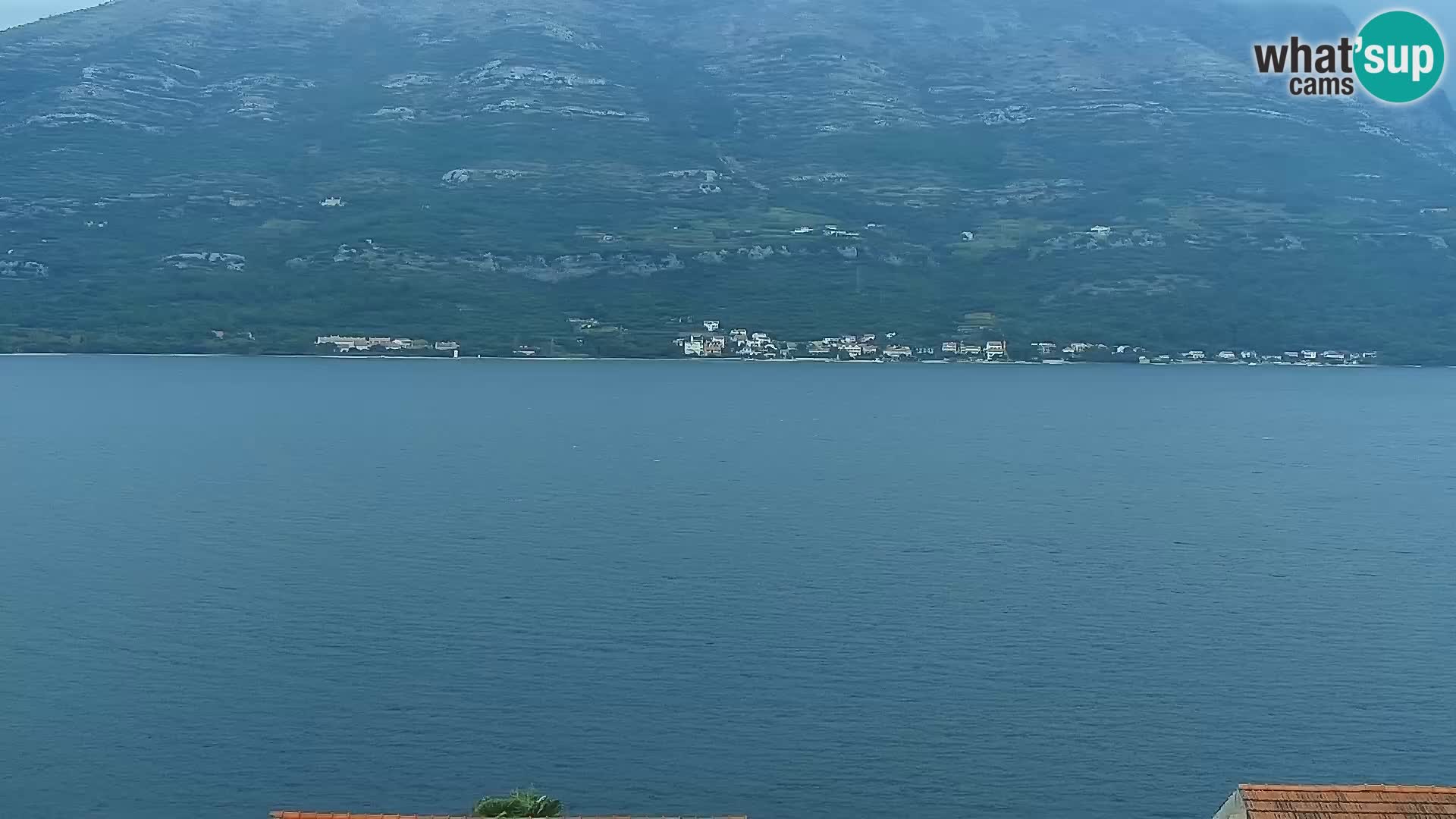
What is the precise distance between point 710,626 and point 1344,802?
1460 inches

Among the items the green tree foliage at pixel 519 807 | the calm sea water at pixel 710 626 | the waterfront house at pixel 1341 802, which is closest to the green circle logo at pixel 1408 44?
the calm sea water at pixel 710 626

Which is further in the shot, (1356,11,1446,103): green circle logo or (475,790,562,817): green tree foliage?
(1356,11,1446,103): green circle logo

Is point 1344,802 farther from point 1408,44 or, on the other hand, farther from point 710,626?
point 1408,44

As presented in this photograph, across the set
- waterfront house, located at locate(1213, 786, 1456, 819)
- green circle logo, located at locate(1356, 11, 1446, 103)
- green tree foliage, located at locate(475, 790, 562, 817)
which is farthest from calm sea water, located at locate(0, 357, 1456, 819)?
green circle logo, located at locate(1356, 11, 1446, 103)

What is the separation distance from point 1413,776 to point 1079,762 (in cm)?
977

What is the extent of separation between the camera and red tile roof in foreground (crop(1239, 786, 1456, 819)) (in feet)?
82.4

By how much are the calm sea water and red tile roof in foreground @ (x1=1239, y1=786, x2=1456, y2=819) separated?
52.8ft

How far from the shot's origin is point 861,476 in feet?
354

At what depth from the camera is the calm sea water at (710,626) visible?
146ft

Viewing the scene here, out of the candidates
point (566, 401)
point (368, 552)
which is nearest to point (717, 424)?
point (566, 401)

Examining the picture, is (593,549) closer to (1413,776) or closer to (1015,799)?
(1015,799)

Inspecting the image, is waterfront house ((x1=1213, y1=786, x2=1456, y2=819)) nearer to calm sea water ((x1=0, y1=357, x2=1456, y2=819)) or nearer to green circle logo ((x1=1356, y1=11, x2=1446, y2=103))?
calm sea water ((x1=0, y1=357, x2=1456, y2=819))

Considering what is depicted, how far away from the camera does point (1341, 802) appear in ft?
83.6

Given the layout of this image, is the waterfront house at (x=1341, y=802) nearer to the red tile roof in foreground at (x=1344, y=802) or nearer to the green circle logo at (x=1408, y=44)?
the red tile roof in foreground at (x=1344, y=802)
